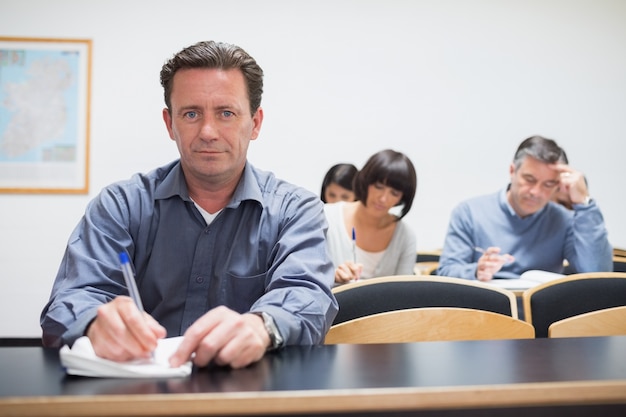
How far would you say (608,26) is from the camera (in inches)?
186

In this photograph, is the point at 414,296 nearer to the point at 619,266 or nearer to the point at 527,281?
the point at 527,281

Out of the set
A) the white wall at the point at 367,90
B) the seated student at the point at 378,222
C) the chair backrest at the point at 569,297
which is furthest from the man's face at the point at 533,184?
the white wall at the point at 367,90

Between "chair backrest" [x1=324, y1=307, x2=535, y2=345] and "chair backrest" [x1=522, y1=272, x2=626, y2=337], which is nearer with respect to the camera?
"chair backrest" [x1=324, y1=307, x2=535, y2=345]

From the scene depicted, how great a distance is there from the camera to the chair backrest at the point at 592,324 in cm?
145

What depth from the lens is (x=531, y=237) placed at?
292cm

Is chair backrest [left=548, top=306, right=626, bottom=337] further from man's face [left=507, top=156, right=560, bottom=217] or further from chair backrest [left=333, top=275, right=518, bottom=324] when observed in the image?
man's face [left=507, top=156, right=560, bottom=217]

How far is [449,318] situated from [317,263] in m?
0.37

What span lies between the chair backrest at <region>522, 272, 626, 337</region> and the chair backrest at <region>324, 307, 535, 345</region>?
0.34m

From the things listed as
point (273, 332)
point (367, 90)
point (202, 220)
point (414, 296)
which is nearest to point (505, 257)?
point (414, 296)

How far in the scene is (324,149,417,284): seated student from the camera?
2807mm

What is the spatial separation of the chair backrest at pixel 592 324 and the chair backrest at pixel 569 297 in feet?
0.75

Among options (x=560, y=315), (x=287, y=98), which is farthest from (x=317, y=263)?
(x=287, y=98)

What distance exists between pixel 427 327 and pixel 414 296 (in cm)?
20

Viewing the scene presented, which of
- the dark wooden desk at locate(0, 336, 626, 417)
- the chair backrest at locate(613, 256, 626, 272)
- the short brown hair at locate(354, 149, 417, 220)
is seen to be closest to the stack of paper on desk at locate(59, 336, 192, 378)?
the dark wooden desk at locate(0, 336, 626, 417)
